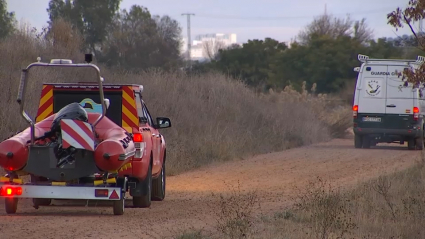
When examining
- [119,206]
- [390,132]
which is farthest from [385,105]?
[119,206]

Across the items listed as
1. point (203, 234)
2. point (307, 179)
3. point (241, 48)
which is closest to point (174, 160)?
point (307, 179)

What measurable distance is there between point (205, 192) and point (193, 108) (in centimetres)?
1087

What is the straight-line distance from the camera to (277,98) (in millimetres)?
35938

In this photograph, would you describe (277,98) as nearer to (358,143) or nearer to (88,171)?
(358,143)

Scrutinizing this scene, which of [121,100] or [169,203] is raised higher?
[121,100]

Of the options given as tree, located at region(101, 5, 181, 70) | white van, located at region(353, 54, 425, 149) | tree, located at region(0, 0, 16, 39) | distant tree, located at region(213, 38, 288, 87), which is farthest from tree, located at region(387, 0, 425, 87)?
distant tree, located at region(213, 38, 288, 87)

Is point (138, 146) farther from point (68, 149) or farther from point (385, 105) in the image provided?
point (385, 105)

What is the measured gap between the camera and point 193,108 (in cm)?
2595

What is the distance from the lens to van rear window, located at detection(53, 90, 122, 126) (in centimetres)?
1274

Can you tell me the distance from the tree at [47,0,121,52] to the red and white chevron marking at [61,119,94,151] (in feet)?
111

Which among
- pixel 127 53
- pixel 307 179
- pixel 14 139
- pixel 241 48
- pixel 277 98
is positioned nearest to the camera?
pixel 14 139

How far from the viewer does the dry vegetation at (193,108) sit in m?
20.5

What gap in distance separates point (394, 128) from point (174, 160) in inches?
406

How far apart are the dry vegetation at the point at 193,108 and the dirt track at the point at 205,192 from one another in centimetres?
90
